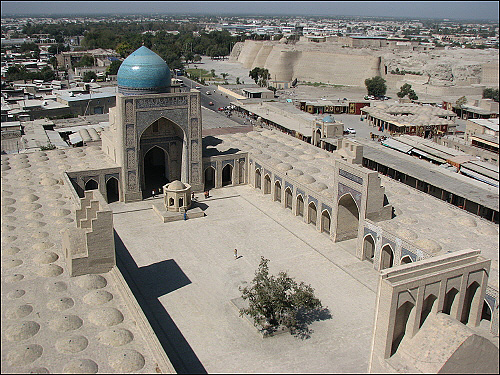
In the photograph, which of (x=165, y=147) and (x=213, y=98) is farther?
(x=213, y=98)

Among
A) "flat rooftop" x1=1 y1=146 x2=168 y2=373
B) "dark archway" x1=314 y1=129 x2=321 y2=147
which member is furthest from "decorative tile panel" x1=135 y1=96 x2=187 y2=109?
"dark archway" x1=314 y1=129 x2=321 y2=147

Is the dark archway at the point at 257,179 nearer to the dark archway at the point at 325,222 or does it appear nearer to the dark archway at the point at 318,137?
the dark archway at the point at 325,222

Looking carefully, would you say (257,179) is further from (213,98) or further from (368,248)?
(213,98)

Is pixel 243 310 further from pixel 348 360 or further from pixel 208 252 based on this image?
pixel 208 252

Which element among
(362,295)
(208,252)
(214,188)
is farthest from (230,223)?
(362,295)

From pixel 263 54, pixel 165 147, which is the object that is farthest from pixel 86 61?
pixel 165 147

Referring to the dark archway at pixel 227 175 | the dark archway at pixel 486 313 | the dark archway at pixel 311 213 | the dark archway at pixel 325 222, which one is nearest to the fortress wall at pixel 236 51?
the dark archway at pixel 227 175

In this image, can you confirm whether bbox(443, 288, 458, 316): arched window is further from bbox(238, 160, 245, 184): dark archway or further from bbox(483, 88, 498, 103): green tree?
bbox(483, 88, 498, 103): green tree
